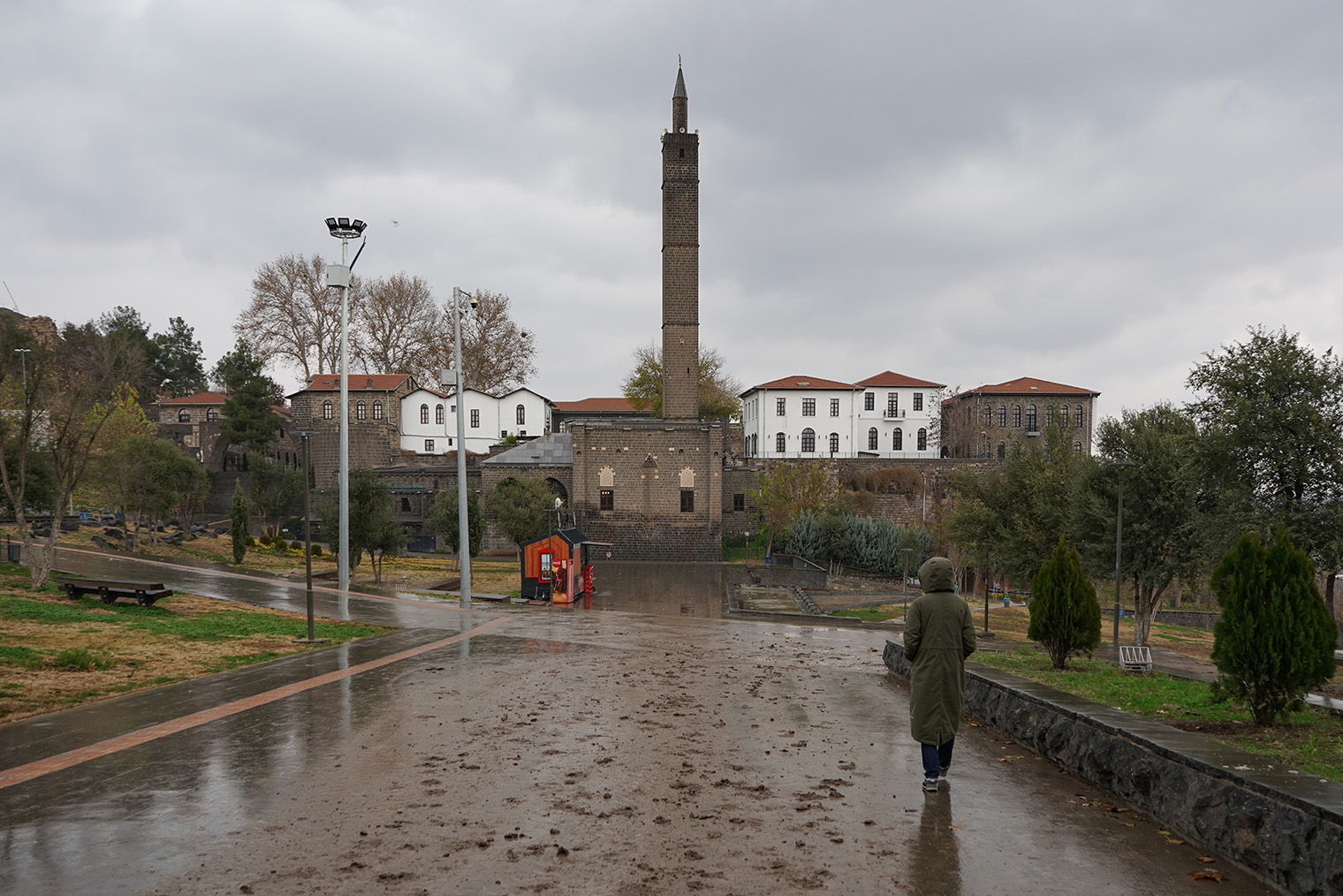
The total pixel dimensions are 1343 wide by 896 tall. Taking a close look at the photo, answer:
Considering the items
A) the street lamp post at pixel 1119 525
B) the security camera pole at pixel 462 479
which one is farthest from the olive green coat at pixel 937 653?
the street lamp post at pixel 1119 525

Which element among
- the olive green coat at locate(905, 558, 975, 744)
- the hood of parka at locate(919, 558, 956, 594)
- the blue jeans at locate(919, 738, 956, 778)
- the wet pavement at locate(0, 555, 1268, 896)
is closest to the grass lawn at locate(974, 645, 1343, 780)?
the wet pavement at locate(0, 555, 1268, 896)

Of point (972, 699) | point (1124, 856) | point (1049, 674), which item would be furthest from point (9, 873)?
point (1049, 674)

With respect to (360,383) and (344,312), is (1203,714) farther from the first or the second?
(360,383)

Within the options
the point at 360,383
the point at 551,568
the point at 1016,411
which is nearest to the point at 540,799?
the point at 551,568

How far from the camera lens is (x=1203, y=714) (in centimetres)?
700

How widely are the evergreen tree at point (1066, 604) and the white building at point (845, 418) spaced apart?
5743 centimetres

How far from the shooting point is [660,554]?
41688 millimetres

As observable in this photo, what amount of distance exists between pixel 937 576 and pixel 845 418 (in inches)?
2551

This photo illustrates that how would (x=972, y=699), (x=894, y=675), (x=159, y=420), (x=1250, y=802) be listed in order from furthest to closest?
(x=159, y=420) → (x=894, y=675) → (x=972, y=699) → (x=1250, y=802)

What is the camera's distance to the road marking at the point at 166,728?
601cm

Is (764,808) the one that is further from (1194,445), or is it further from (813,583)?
(813,583)

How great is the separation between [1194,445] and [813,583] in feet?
58.8

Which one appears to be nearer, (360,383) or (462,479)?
(462,479)

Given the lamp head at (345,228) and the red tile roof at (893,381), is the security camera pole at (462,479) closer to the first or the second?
the lamp head at (345,228)
